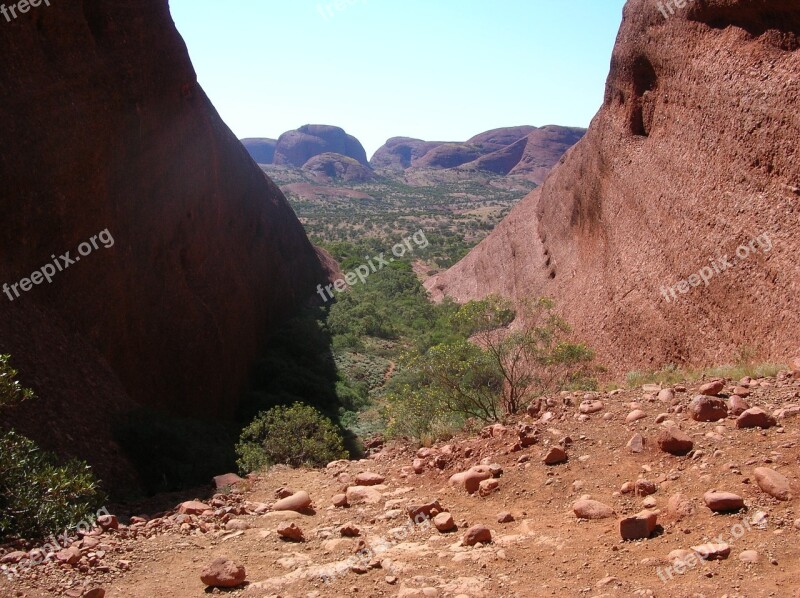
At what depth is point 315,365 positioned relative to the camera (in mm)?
19703

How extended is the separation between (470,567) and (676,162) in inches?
435

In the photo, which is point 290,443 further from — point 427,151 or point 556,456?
point 427,151

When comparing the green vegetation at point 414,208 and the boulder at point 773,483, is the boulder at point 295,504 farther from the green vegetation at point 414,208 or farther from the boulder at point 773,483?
the green vegetation at point 414,208

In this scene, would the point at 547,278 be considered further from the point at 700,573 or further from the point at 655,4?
the point at 700,573

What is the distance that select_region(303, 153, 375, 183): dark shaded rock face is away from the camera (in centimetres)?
12569

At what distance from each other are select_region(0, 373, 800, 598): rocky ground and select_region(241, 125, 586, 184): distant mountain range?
379ft

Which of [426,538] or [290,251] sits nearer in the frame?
[426,538]

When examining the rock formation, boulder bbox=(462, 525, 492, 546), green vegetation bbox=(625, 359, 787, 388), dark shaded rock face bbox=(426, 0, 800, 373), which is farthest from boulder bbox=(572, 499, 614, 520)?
the rock formation

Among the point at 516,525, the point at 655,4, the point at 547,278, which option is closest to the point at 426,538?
the point at 516,525

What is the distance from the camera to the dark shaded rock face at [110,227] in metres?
9.63

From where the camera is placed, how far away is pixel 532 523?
5500mm

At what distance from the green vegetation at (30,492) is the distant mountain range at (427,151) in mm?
117344

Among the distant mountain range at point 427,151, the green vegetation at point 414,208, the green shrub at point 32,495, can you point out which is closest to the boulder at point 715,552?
the green shrub at point 32,495

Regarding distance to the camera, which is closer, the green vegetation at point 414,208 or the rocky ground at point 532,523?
the rocky ground at point 532,523
